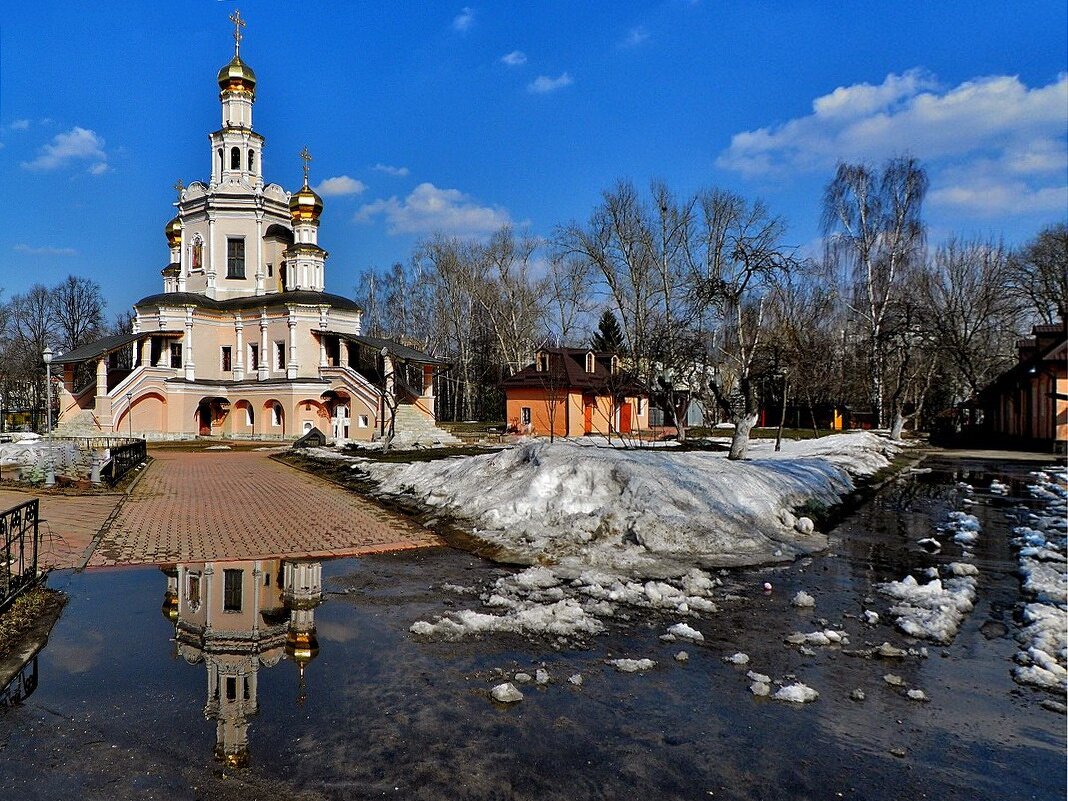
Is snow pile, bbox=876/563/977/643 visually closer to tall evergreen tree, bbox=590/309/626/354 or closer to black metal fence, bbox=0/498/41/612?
black metal fence, bbox=0/498/41/612

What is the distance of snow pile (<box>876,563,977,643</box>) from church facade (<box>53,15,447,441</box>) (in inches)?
1136

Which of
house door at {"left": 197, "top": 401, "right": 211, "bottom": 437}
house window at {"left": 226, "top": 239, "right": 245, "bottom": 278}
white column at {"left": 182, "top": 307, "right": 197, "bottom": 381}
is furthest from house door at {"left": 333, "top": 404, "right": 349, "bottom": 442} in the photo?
house window at {"left": 226, "top": 239, "right": 245, "bottom": 278}

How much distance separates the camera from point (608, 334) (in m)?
52.2

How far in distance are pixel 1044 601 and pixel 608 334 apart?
150ft

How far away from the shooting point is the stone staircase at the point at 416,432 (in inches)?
1204

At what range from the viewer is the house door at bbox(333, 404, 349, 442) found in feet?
122

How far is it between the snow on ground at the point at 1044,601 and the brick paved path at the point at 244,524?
7.23 m

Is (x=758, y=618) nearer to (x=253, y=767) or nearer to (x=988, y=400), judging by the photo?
(x=253, y=767)

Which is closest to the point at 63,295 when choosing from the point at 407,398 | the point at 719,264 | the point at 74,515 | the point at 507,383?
the point at 407,398

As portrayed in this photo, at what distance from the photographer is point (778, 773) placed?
3900 millimetres

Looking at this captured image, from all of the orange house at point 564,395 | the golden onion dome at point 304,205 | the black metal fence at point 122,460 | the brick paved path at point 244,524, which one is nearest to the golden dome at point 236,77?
the golden onion dome at point 304,205

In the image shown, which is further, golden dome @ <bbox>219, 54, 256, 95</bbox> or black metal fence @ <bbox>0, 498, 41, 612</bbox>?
golden dome @ <bbox>219, 54, 256, 95</bbox>

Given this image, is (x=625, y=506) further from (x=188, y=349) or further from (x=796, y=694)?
(x=188, y=349)

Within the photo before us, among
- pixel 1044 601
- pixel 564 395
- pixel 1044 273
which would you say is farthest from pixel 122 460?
pixel 1044 273
